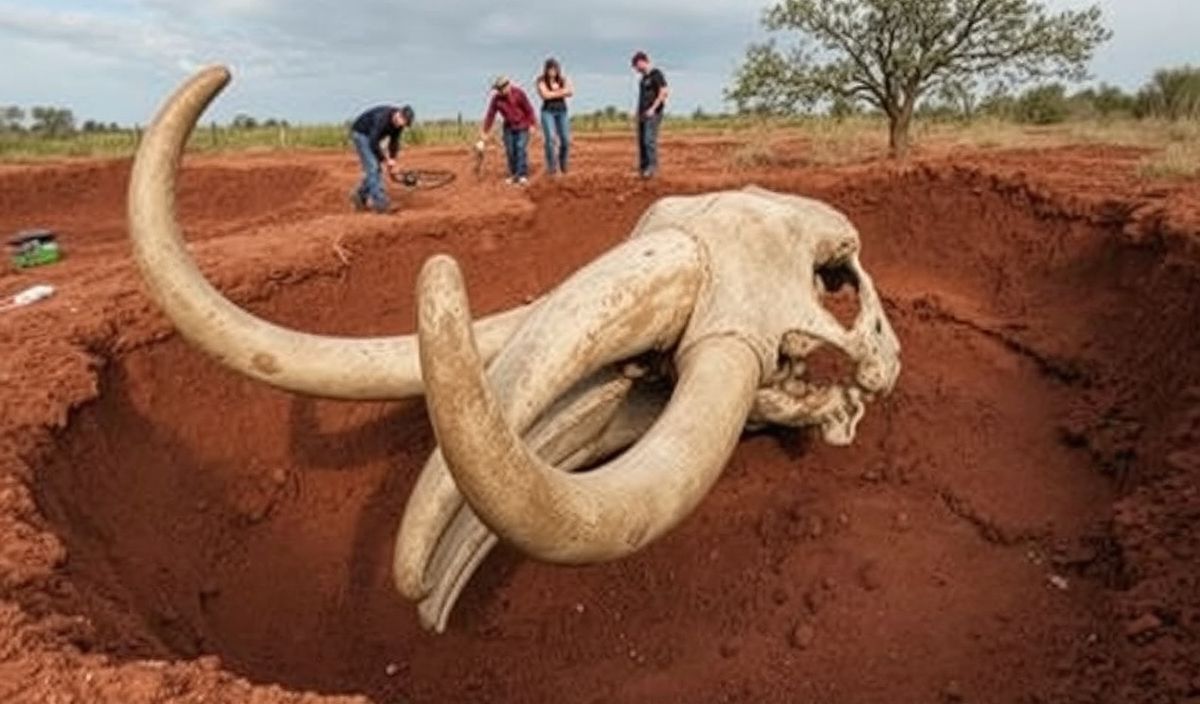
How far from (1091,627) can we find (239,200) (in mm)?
19011

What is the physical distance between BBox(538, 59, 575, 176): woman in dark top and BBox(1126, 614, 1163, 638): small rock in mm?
12762

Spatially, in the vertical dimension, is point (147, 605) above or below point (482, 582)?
above

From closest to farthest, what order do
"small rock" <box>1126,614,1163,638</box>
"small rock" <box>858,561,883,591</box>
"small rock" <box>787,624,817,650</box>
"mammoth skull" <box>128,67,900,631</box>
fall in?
1. "mammoth skull" <box>128,67,900,631</box>
2. "small rock" <box>1126,614,1163,638</box>
3. "small rock" <box>787,624,817,650</box>
4. "small rock" <box>858,561,883,591</box>

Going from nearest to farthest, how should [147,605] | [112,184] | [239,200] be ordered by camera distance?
[147,605], [239,200], [112,184]

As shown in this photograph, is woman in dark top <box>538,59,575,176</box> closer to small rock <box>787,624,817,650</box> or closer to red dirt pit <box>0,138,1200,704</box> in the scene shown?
red dirt pit <box>0,138,1200,704</box>

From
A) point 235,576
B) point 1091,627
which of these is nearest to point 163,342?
point 235,576

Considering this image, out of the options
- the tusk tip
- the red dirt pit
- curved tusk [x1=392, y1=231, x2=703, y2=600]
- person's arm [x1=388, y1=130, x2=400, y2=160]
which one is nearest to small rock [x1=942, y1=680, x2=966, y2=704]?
the red dirt pit

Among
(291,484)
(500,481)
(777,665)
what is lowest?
(777,665)

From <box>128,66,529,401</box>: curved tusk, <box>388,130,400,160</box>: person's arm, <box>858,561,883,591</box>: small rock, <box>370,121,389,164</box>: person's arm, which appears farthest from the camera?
<box>388,130,400,160</box>: person's arm

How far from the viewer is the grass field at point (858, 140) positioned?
66.1 ft

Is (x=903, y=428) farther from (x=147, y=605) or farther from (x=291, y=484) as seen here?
(x=147, y=605)

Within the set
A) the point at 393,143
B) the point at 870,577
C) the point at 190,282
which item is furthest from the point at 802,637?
the point at 393,143

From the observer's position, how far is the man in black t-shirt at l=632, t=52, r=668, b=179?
52.4ft

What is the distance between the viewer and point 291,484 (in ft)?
23.1
